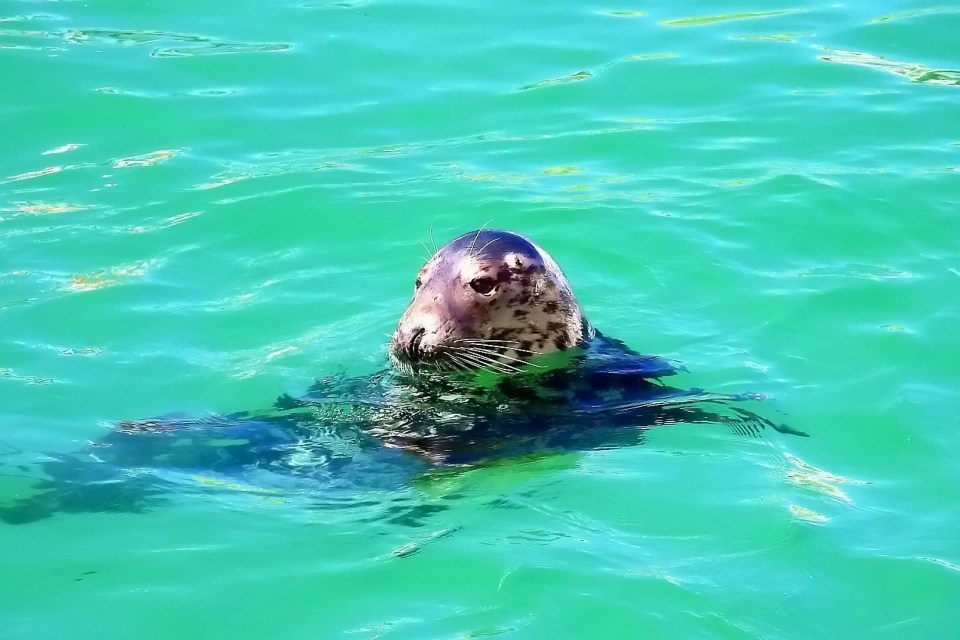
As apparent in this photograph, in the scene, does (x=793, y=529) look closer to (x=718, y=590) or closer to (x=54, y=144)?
(x=718, y=590)

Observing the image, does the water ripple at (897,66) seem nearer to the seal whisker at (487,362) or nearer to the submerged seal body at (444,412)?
the submerged seal body at (444,412)

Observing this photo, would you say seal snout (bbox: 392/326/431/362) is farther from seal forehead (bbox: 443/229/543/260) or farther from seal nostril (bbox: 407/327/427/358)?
seal forehead (bbox: 443/229/543/260)

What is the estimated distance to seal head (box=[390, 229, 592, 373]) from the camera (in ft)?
22.5

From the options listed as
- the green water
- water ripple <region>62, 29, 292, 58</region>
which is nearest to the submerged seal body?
the green water

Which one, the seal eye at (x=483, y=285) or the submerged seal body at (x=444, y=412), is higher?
the seal eye at (x=483, y=285)

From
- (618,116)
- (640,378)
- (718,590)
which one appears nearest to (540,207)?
(618,116)

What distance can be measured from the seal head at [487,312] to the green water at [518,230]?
73 cm

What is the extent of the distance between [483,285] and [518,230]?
8.28 ft

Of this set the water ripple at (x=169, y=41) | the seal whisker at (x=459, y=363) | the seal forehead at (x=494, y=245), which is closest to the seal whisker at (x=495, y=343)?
the seal whisker at (x=459, y=363)

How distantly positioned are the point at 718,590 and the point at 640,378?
160 centimetres

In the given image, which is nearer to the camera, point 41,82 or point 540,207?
point 540,207

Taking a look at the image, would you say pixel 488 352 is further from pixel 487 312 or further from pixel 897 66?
pixel 897 66

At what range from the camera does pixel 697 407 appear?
6555 mm

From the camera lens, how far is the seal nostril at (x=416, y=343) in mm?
6887
